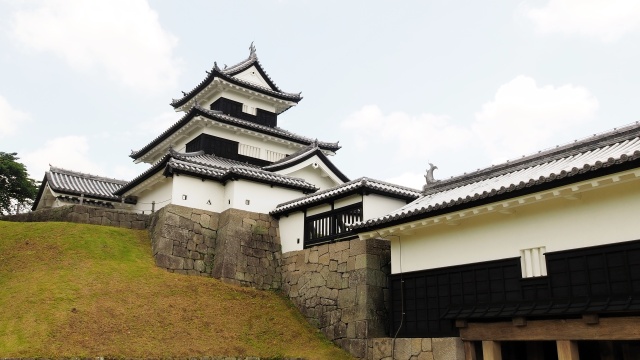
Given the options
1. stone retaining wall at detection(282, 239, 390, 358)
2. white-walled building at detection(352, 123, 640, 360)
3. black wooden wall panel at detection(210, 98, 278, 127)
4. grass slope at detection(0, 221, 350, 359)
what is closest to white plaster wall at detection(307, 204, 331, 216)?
stone retaining wall at detection(282, 239, 390, 358)

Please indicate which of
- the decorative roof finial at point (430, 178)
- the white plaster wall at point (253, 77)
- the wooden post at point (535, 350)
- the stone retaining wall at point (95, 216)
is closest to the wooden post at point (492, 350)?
the wooden post at point (535, 350)

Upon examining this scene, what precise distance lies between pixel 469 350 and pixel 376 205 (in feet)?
18.6

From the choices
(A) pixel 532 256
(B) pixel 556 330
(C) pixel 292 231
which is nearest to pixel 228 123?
(C) pixel 292 231

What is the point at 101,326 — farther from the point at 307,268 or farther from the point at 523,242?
the point at 523,242

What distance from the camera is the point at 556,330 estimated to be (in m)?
9.18

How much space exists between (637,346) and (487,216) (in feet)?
12.1

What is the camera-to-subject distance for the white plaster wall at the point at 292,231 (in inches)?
690

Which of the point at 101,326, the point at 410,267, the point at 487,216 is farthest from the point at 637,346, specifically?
the point at 101,326

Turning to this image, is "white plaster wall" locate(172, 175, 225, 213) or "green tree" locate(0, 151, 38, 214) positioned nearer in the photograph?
"white plaster wall" locate(172, 175, 225, 213)

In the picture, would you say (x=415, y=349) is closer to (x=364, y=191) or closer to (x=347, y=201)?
(x=364, y=191)

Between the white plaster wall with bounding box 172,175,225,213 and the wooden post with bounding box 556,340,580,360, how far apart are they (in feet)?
43.4

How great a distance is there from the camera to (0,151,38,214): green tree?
32.8 m

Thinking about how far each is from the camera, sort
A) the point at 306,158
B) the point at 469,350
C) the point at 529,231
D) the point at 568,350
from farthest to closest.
Result: the point at 306,158
the point at 469,350
the point at 529,231
the point at 568,350

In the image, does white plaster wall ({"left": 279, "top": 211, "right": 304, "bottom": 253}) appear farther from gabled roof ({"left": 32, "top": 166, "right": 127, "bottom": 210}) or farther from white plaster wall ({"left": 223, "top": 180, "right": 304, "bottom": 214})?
gabled roof ({"left": 32, "top": 166, "right": 127, "bottom": 210})
